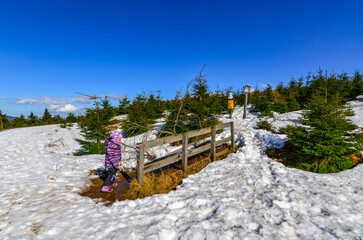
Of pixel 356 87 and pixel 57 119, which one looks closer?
pixel 356 87

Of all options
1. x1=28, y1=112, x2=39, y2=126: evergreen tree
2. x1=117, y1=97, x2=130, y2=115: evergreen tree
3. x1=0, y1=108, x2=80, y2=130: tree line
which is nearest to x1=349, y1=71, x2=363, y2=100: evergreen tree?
x1=117, y1=97, x2=130, y2=115: evergreen tree

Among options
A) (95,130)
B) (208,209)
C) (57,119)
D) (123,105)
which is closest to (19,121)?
(57,119)

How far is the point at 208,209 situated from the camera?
3.55 meters

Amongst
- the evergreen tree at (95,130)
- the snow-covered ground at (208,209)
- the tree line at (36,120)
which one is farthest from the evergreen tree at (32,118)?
the snow-covered ground at (208,209)

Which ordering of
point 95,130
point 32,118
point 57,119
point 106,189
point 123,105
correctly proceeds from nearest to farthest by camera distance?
point 106,189 < point 95,130 < point 123,105 < point 57,119 < point 32,118

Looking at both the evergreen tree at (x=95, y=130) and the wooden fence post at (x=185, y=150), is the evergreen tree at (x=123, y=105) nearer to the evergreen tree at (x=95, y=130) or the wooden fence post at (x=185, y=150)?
the evergreen tree at (x=95, y=130)

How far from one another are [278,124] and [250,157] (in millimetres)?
Answer: 6104

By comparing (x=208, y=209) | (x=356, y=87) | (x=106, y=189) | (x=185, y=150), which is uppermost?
(x=356, y=87)

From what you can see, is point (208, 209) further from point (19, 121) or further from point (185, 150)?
point (19, 121)

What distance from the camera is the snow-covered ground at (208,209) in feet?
9.42

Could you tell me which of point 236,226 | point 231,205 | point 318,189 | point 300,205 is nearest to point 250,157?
point 318,189

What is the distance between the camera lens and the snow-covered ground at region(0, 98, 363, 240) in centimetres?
287

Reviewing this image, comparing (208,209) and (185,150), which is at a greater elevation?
(185,150)

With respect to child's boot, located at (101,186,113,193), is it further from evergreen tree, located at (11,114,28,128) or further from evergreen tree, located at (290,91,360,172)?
evergreen tree, located at (11,114,28,128)
